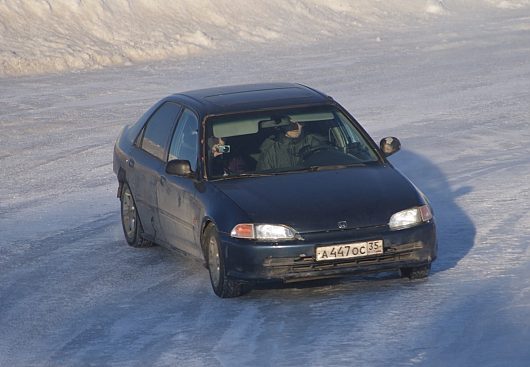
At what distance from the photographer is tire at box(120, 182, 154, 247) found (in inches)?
461

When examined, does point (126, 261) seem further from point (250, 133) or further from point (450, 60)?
point (450, 60)

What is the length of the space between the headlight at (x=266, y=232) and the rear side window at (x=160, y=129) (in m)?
2.05

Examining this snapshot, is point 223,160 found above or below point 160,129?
above

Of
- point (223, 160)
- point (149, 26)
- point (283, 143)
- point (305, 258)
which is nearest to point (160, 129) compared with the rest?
point (223, 160)

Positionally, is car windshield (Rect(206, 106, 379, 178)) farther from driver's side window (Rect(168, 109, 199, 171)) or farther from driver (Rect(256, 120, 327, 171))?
driver's side window (Rect(168, 109, 199, 171))

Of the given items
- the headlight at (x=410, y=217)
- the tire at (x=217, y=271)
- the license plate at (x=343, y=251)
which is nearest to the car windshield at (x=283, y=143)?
the tire at (x=217, y=271)

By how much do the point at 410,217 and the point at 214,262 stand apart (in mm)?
1426

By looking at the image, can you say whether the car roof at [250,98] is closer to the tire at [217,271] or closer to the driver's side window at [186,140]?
the driver's side window at [186,140]

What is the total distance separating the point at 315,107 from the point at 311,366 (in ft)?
11.7

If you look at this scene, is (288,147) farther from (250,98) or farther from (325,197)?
(325,197)

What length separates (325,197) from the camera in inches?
374

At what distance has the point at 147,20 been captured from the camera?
39.7m

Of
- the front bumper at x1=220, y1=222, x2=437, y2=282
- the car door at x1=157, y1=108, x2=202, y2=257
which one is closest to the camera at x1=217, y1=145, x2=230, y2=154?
the car door at x1=157, y1=108, x2=202, y2=257

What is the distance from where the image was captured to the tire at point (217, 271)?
31.0 feet
